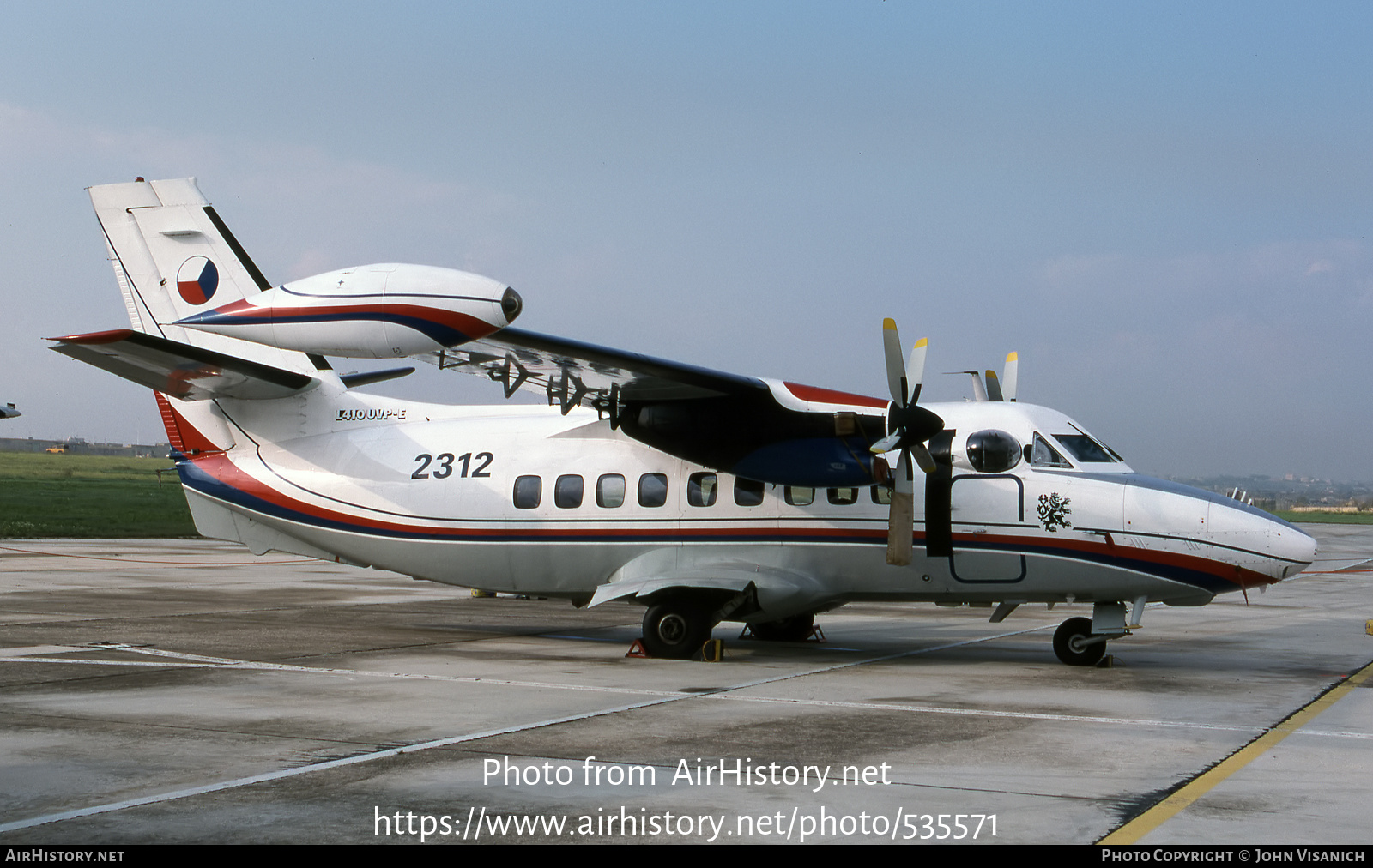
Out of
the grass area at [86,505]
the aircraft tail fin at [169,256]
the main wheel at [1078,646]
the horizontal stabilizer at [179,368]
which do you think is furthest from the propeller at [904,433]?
the grass area at [86,505]

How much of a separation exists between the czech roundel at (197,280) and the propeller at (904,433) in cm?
1007

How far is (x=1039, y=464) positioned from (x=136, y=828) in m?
11.1

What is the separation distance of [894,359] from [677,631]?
435 cm

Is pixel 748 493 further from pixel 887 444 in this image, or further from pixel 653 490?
pixel 887 444

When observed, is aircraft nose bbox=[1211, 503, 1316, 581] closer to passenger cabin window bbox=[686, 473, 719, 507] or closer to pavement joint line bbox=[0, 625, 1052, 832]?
pavement joint line bbox=[0, 625, 1052, 832]

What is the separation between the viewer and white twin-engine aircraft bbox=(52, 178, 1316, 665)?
14.0 metres

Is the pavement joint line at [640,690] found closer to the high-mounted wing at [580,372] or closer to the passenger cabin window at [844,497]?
the passenger cabin window at [844,497]

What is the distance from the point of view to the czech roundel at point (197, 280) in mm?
18078

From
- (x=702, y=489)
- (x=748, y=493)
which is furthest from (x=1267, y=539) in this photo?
(x=702, y=489)

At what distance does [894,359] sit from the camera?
1432 centimetres

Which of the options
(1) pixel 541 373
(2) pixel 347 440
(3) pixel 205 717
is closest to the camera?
(3) pixel 205 717

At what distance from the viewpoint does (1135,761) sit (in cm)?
885

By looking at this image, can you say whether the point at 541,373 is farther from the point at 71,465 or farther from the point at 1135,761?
the point at 71,465
